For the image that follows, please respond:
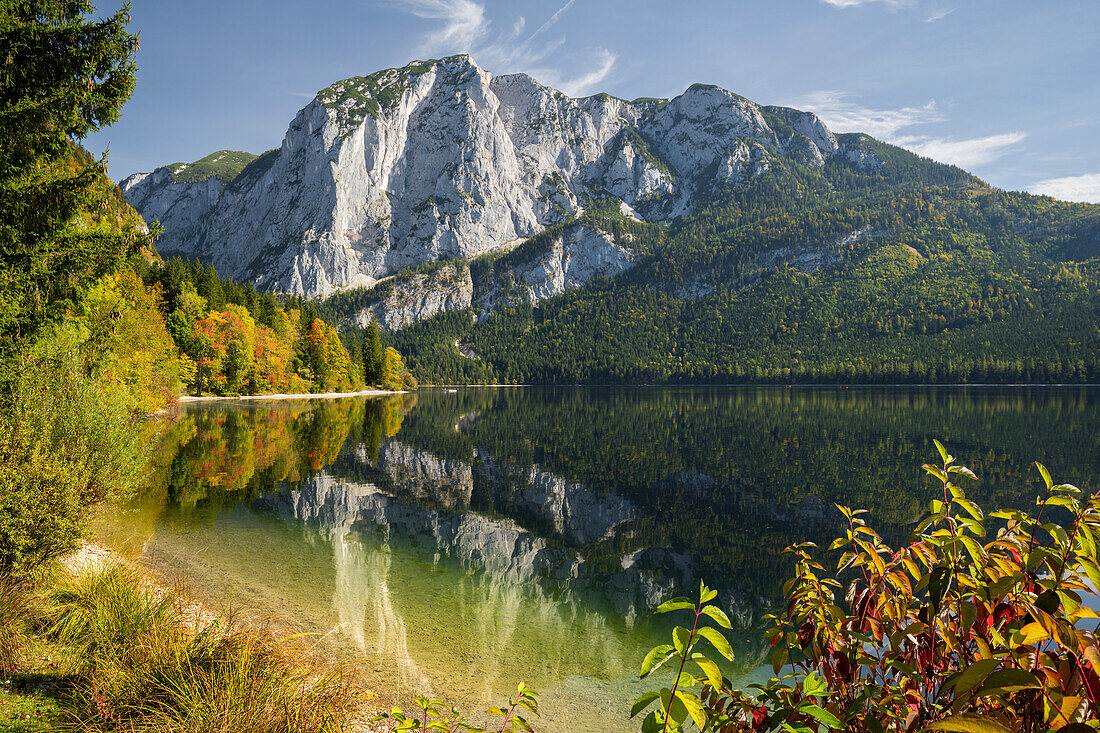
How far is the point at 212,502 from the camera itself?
54.2ft

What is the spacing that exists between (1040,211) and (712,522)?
832ft

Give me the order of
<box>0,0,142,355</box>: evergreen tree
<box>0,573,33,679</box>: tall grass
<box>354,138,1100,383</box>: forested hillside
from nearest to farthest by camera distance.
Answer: <box>0,573,33,679</box>: tall grass → <box>0,0,142,355</box>: evergreen tree → <box>354,138,1100,383</box>: forested hillside

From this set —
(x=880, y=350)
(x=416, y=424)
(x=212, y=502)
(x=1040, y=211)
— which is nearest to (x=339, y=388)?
(x=416, y=424)

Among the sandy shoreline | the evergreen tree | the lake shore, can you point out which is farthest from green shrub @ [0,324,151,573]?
the sandy shoreline

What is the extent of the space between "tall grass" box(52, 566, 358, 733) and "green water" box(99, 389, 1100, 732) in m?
2.26

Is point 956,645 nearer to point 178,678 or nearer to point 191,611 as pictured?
point 178,678

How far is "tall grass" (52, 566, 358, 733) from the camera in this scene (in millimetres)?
4457

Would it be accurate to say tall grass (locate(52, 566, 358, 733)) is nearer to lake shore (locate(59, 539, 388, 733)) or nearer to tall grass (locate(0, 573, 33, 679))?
lake shore (locate(59, 539, 388, 733))

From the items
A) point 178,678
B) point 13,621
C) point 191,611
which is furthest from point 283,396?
point 178,678

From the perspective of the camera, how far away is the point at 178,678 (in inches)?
195

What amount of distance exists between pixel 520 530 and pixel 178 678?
10704 mm

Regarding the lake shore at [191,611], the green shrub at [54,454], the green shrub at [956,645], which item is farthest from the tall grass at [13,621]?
the green shrub at [956,645]

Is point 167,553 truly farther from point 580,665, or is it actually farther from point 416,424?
point 416,424

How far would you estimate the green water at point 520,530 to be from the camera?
8.41 metres
